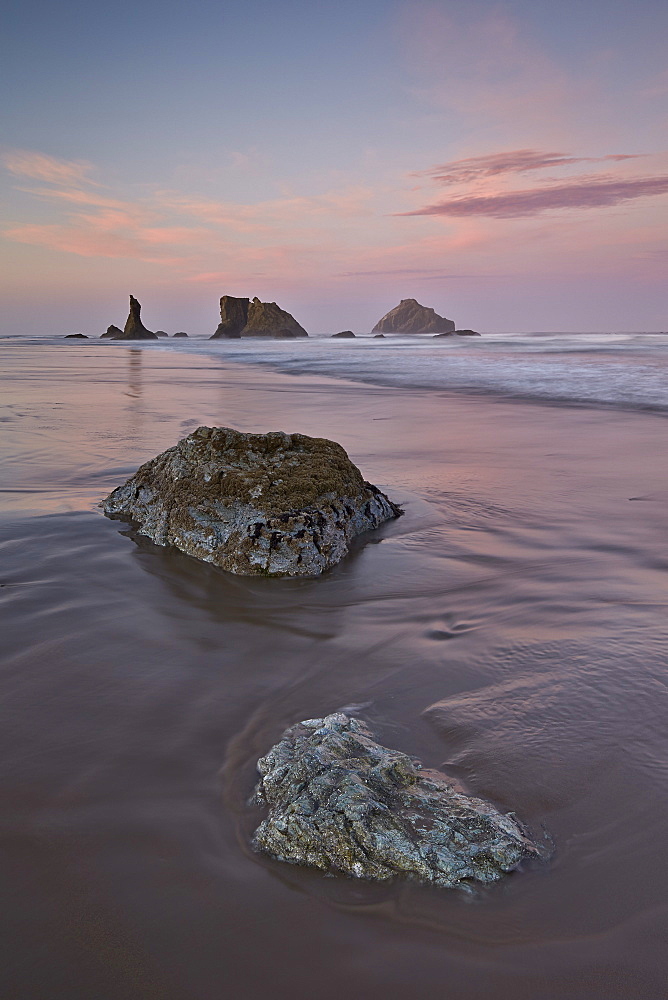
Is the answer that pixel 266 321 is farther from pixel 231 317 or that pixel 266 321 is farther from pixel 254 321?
pixel 231 317

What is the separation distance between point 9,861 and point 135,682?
93cm

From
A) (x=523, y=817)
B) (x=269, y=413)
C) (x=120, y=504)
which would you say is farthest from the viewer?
(x=269, y=413)

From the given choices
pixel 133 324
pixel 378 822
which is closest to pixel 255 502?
pixel 378 822

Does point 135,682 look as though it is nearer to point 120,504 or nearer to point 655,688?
point 655,688

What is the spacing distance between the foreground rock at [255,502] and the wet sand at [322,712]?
0.18 metres

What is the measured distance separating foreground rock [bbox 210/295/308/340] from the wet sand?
109420 mm

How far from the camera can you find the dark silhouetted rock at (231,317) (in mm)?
114875

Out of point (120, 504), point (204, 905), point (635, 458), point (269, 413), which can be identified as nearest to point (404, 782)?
point (204, 905)

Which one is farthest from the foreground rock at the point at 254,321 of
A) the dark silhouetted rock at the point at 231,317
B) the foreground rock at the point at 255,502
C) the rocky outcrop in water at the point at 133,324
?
the foreground rock at the point at 255,502

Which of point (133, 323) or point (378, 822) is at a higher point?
point (133, 323)

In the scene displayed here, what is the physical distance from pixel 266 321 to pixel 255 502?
113257mm

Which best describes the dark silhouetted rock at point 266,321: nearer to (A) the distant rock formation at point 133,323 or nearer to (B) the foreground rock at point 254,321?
(B) the foreground rock at point 254,321

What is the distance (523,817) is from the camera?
1992 mm

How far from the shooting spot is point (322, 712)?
2539 millimetres
